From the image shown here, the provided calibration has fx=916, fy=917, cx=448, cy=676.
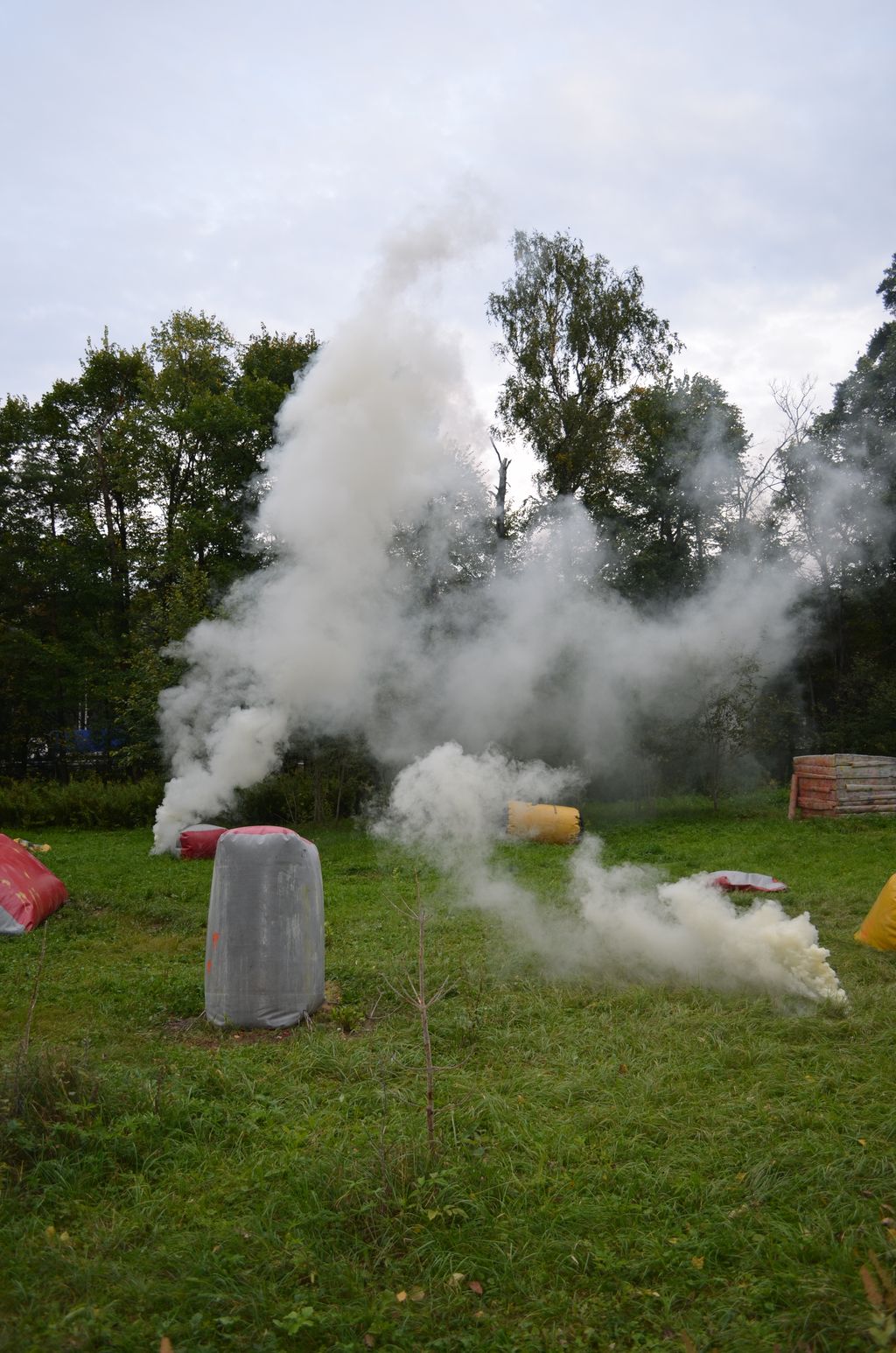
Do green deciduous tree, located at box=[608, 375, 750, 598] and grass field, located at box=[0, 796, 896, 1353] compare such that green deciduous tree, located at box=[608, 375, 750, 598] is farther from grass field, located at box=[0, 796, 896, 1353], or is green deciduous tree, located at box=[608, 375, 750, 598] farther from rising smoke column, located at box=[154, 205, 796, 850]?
grass field, located at box=[0, 796, 896, 1353]

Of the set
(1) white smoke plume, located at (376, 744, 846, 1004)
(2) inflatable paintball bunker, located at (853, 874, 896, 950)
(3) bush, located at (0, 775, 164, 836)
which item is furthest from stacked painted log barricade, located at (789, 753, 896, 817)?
(3) bush, located at (0, 775, 164, 836)

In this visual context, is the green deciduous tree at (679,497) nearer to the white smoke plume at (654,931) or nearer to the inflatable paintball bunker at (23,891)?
the white smoke plume at (654,931)

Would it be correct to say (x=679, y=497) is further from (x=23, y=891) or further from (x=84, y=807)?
(x=23, y=891)

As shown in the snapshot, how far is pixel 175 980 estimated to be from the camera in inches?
321

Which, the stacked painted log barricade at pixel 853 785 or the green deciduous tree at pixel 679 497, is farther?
→ the green deciduous tree at pixel 679 497

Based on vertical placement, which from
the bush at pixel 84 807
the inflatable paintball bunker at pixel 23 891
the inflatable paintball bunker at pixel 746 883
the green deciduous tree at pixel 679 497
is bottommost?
the bush at pixel 84 807

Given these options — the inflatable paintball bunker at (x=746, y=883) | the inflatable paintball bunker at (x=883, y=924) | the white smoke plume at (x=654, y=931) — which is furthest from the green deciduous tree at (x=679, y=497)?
the inflatable paintball bunker at (x=883, y=924)

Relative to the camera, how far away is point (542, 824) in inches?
650

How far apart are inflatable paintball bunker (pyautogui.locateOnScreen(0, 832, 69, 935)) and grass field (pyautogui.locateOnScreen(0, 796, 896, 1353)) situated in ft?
7.84

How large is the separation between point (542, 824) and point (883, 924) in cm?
811

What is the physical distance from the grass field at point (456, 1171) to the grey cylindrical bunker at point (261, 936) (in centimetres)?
21

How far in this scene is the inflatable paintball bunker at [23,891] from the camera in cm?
1023

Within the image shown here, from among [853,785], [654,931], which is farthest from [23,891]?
[853,785]

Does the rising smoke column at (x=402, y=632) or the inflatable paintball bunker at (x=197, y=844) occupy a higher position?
the rising smoke column at (x=402, y=632)
